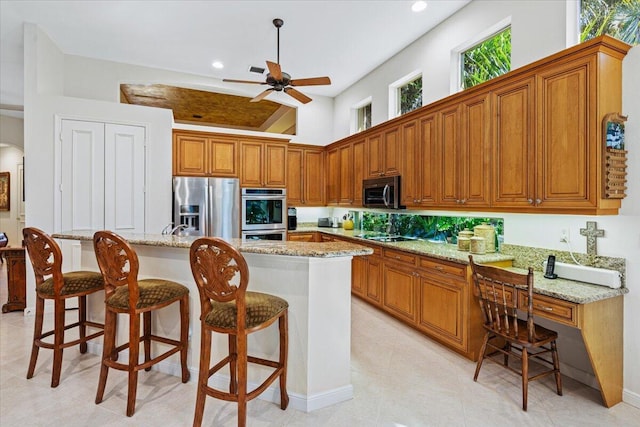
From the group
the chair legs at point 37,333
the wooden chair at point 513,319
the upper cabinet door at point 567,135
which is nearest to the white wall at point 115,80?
the chair legs at point 37,333

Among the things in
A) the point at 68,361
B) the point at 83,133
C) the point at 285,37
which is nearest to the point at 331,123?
the point at 285,37

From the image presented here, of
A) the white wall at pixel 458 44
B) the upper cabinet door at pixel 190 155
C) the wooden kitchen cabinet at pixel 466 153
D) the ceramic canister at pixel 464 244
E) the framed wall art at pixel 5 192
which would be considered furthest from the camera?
the framed wall art at pixel 5 192

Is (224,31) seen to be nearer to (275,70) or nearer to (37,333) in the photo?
(275,70)

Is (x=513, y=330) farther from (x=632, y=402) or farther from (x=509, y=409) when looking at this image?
(x=632, y=402)

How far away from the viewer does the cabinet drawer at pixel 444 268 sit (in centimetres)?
291

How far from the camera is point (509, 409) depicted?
220 centimetres

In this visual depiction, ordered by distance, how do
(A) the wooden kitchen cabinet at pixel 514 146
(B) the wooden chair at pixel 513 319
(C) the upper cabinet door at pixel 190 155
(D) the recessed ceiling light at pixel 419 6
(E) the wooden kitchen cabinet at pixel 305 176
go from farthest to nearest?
(E) the wooden kitchen cabinet at pixel 305 176 → (C) the upper cabinet door at pixel 190 155 → (D) the recessed ceiling light at pixel 419 6 → (A) the wooden kitchen cabinet at pixel 514 146 → (B) the wooden chair at pixel 513 319

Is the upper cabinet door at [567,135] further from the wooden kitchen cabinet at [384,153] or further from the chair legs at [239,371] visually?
the chair legs at [239,371]

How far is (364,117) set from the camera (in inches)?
234

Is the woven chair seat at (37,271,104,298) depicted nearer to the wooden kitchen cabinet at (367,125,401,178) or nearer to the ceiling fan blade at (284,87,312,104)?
the ceiling fan blade at (284,87,312,104)

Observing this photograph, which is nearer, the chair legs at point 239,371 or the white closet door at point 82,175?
the chair legs at point 239,371

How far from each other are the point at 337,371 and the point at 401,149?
2880 mm

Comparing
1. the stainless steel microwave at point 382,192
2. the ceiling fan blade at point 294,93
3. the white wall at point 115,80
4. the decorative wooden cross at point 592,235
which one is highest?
the white wall at point 115,80

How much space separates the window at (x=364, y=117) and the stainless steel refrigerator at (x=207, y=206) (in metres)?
2.50
